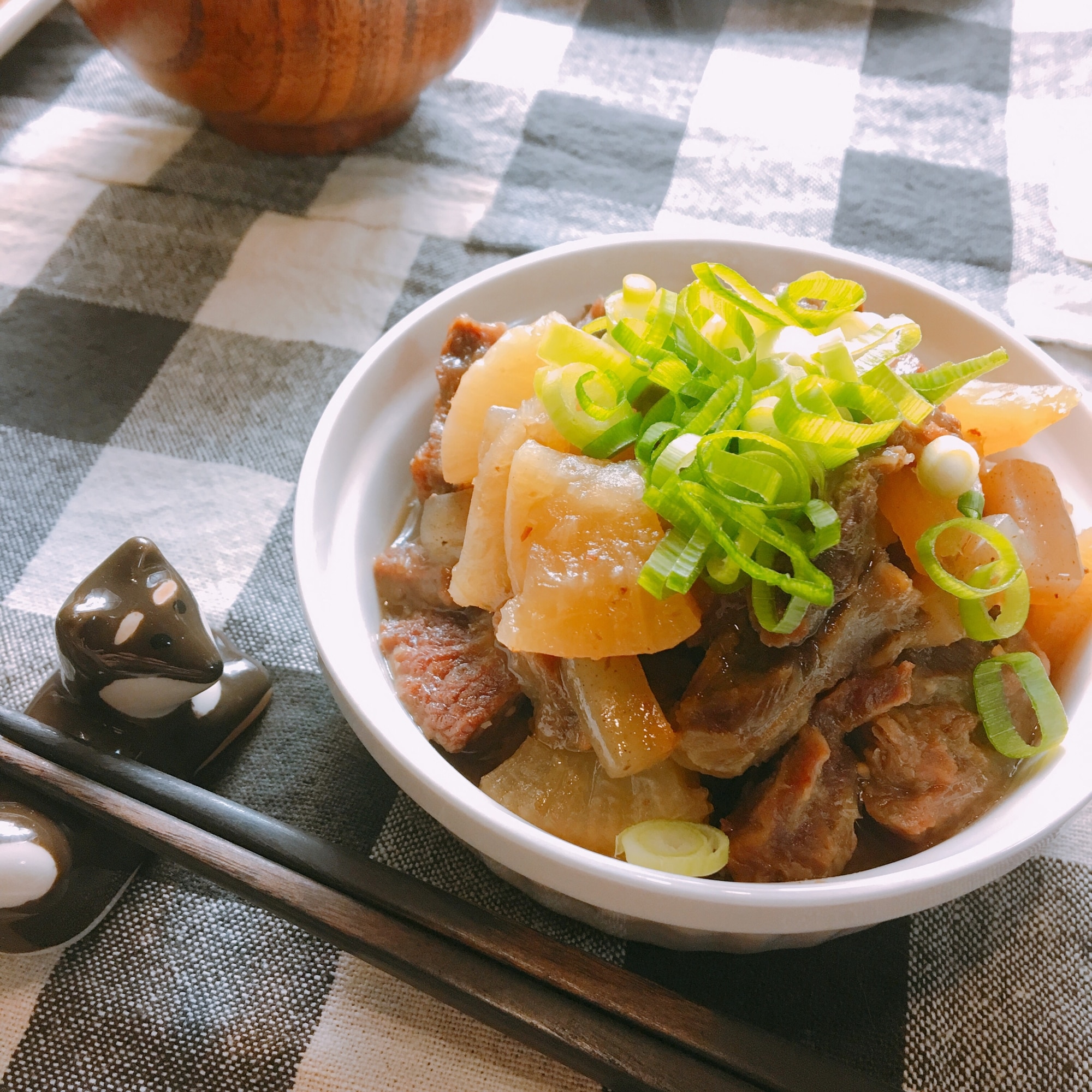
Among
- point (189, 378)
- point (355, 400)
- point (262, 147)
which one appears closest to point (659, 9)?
point (262, 147)

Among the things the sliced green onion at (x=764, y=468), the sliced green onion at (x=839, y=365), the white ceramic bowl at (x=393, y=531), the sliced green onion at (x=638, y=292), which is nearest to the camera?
the white ceramic bowl at (x=393, y=531)

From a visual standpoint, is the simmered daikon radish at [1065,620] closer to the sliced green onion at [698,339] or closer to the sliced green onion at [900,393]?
the sliced green onion at [900,393]

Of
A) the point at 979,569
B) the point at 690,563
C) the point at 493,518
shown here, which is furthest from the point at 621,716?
the point at 979,569

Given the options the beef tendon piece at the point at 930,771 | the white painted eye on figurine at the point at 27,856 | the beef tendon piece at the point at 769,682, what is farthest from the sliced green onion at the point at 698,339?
the white painted eye on figurine at the point at 27,856

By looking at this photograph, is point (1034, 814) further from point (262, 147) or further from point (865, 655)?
point (262, 147)

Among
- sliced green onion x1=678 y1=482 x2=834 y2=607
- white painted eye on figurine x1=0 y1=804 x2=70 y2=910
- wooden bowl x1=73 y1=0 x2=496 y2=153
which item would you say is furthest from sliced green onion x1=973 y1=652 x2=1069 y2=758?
wooden bowl x1=73 y1=0 x2=496 y2=153

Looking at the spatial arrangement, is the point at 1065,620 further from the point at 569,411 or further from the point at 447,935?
the point at 447,935
